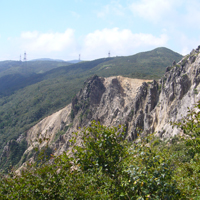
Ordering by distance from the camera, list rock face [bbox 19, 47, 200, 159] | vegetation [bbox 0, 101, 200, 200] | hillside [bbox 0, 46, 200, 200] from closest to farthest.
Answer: vegetation [bbox 0, 101, 200, 200], hillside [bbox 0, 46, 200, 200], rock face [bbox 19, 47, 200, 159]

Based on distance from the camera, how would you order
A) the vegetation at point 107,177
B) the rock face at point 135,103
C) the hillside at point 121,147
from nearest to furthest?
the vegetation at point 107,177
the hillside at point 121,147
the rock face at point 135,103

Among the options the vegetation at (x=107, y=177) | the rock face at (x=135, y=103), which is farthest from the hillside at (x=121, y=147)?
the rock face at (x=135, y=103)

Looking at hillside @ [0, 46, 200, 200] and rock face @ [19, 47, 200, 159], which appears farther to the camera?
rock face @ [19, 47, 200, 159]

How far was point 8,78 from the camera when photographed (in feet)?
654

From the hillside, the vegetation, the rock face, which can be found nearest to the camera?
the vegetation

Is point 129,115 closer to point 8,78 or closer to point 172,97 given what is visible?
point 172,97

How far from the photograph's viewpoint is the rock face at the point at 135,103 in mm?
37406

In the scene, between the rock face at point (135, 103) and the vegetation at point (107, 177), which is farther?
the rock face at point (135, 103)

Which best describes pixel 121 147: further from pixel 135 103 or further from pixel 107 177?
pixel 135 103

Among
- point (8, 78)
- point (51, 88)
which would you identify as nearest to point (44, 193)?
point (51, 88)

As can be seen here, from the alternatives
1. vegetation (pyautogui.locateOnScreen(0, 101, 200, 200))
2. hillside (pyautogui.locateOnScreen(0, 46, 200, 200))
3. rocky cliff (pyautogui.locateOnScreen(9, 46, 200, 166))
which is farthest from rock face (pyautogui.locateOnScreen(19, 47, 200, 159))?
vegetation (pyautogui.locateOnScreen(0, 101, 200, 200))

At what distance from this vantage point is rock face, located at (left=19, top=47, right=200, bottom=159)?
37406mm

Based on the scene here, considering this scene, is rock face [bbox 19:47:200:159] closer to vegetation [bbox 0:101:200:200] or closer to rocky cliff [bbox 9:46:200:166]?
rocky cliff [bbox 9:46:200:166]

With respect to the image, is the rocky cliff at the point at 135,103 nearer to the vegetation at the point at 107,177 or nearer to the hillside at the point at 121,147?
the hillside at the point at 121,147
